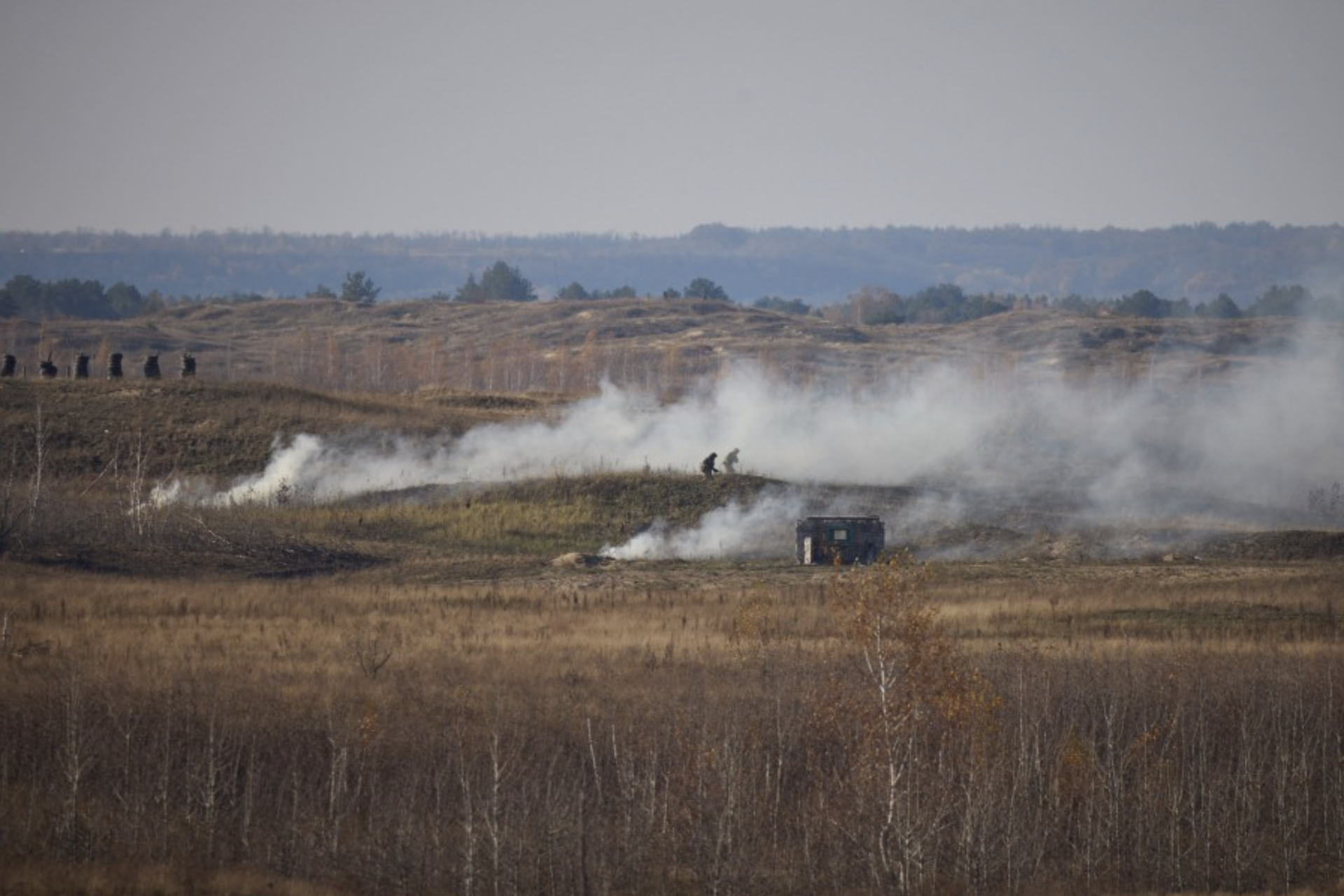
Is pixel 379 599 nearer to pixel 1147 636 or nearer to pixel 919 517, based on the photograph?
pixel 1147 636

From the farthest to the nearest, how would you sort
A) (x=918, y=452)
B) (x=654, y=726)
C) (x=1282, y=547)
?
(x=918, y=452), (x=1282, y=547), (x=654, y=726)

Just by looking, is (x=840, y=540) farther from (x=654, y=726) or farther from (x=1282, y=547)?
(x=654, y=726)

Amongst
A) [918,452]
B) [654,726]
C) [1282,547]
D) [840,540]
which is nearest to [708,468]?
[840,540]

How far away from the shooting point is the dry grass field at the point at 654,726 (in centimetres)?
3041

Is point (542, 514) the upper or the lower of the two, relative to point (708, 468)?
lower

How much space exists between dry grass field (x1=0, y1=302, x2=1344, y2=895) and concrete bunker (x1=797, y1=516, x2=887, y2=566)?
8.86 feet

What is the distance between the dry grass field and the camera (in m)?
30.4

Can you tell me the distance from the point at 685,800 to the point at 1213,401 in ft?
314

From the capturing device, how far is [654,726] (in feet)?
122

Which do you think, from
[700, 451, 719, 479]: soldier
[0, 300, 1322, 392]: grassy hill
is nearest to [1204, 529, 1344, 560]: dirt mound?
[700, 451, 719, 479]: soldier

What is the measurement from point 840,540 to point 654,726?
1123 inches

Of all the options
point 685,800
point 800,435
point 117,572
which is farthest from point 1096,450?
point 685,800

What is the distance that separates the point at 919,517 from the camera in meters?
73.9

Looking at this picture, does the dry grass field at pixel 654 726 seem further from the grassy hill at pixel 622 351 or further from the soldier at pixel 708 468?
the grassy hill at pixel 622 351
